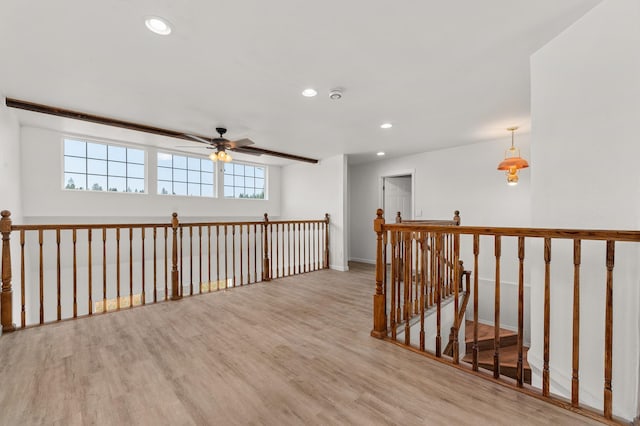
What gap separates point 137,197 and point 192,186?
3.57 feet

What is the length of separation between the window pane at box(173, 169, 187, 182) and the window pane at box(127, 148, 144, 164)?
2.05ft

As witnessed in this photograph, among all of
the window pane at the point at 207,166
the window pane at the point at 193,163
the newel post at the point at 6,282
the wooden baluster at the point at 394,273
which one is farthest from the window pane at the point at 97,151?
the wooden baluster at the point at 394,273

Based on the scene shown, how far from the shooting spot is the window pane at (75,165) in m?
4.57

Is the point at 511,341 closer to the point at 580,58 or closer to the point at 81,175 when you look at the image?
the point at 580,58

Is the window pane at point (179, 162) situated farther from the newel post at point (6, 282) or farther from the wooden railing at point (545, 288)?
the wooden railing at point (545, 288)

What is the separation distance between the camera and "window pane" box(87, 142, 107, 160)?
189 inches

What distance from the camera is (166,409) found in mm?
1505

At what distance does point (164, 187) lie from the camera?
18.2 ft

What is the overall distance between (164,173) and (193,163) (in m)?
0.66

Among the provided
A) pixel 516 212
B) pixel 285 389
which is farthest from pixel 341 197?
pixel 285 389

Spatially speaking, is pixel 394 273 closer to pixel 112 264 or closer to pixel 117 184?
pixel 117 184

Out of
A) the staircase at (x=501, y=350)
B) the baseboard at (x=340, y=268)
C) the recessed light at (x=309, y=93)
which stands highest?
the recessed light at (x=309, y=93)

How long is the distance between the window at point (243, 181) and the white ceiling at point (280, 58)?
8.99 ft

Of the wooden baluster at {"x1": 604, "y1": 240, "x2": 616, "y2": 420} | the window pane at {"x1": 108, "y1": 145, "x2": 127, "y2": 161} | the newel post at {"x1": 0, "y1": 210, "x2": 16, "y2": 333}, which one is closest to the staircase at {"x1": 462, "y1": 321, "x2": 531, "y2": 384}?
the wooden baluster at {"x1": 604, "y1": 240, "x2": 616, "y2": 420}
